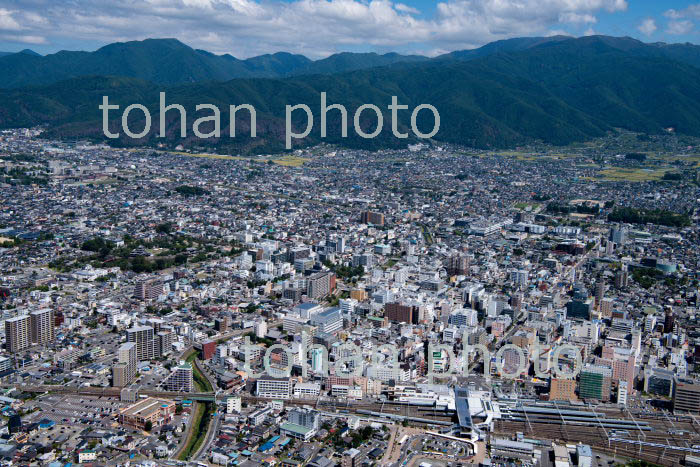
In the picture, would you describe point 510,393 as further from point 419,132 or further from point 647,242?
point 419,132

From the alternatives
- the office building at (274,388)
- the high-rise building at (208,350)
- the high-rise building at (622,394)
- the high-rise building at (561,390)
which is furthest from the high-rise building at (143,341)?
the high-rise building at (622,394)

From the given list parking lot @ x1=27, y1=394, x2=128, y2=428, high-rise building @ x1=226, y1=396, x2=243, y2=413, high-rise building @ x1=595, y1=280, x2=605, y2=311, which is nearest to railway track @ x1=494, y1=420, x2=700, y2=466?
high-rise building @ x1=226, y1=396, x2=243, y2=413

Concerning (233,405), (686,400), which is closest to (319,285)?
(233,405)

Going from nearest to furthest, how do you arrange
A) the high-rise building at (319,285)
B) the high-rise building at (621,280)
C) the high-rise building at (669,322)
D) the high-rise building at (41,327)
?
the high-rise building at (41,327) → the high-rise building at (669,322) → the high-rise building at (319,285) → the high-rise building at (621,280)

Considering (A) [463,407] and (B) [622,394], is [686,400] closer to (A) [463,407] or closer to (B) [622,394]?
(B) [622,394]

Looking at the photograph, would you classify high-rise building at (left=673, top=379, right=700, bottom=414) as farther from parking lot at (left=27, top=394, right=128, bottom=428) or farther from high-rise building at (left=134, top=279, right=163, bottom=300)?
high-rise building at (left=134, top=279, right=163, bottom=300)

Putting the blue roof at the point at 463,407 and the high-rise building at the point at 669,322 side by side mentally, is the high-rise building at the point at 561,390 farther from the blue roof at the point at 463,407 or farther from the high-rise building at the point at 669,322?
the high-rise building at the point at 669,322

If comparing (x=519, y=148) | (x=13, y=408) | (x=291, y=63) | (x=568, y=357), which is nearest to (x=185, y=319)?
(x=13, y=408)
